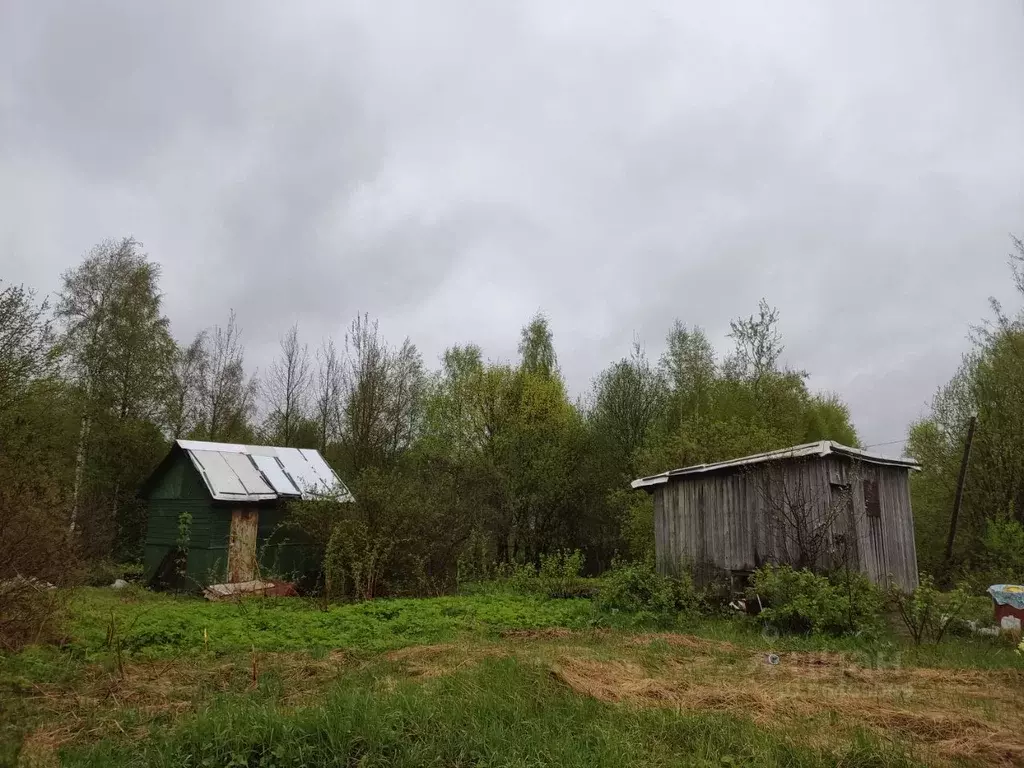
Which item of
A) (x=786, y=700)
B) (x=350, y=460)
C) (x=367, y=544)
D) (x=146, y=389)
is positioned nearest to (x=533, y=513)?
(x=350, y=460)

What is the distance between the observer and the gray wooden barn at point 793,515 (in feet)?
43.8

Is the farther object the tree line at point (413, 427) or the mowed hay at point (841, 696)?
the tree line at point (413, 427)

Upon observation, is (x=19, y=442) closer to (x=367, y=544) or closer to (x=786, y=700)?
(x=367, y=544)

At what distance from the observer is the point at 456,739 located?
4.89m

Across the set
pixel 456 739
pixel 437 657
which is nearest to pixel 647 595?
pixel 437 657

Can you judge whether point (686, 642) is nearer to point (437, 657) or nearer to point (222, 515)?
point (437, 657)

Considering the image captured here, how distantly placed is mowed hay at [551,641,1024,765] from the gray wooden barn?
224 inches

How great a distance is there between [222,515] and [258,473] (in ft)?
5.69

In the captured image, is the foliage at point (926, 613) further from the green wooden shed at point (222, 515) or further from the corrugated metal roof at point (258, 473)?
the green wooden shed at point (222, 515)

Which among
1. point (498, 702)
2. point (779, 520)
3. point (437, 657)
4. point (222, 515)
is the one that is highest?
point (222, 515)

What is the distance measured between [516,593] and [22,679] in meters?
11.9

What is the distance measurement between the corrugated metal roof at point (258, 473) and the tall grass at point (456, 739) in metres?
12.0

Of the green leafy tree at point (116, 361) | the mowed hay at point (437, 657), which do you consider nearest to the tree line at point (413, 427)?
the green leafy tree at point (116, 361)

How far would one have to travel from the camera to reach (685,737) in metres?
5.04
